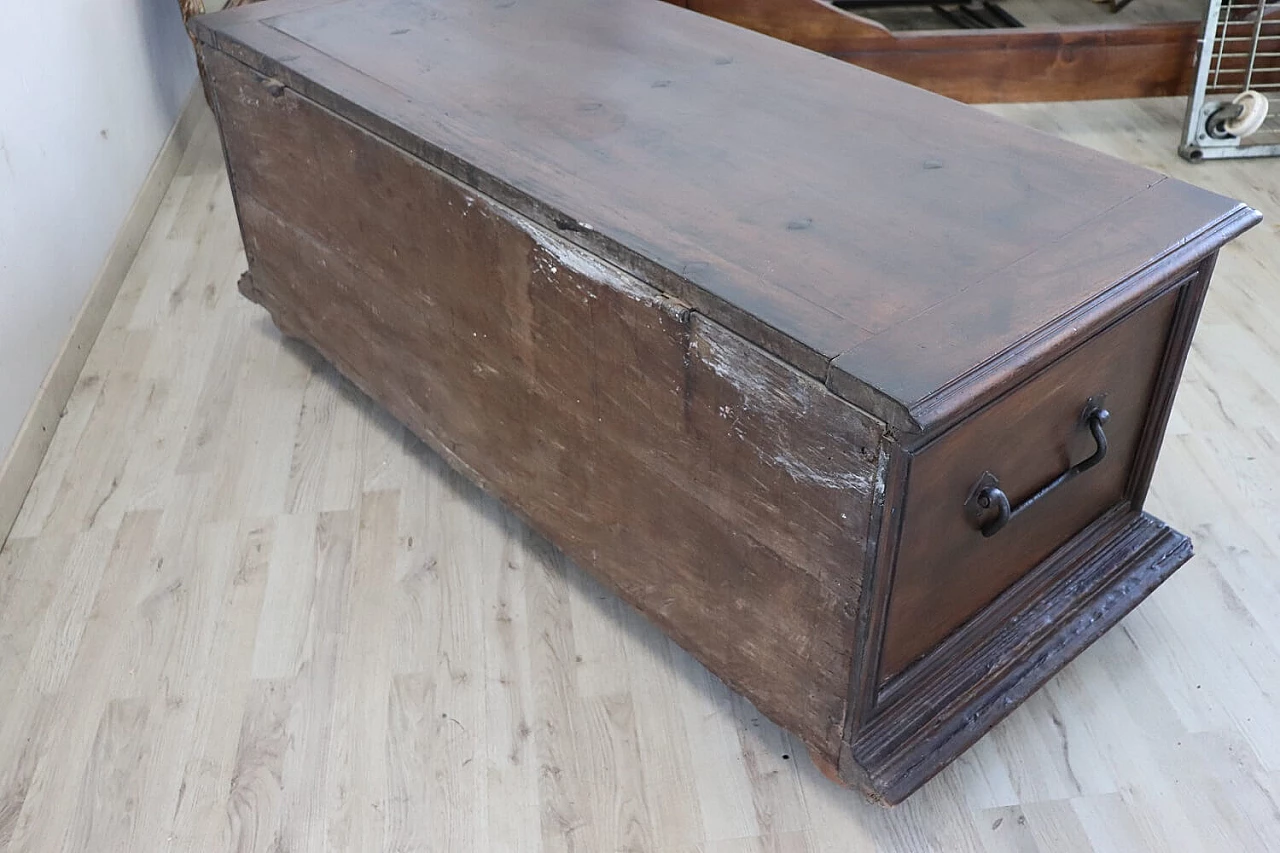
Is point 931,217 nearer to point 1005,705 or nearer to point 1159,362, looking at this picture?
point 1159,362

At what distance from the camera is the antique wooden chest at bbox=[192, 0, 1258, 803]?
1.08 metres

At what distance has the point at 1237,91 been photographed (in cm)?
292

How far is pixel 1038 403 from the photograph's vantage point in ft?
3.83

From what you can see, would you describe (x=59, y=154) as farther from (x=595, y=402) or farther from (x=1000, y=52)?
(x=1000, y=52)

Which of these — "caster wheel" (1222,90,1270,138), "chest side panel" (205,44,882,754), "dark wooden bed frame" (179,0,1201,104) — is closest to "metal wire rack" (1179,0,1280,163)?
"caster wheel" (1222,90,1270,138)

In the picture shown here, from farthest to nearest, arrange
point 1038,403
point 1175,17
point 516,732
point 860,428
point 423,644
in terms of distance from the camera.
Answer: point 1175,17 < point 423,644 < point 516,732 < point 1038,403 < point 860,428

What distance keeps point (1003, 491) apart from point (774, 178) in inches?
16.1

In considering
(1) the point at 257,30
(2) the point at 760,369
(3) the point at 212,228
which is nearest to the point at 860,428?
(2) the point at 760,369

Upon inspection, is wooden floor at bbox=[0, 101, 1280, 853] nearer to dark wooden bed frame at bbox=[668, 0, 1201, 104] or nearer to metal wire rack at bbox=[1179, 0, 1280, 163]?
metal wire rack at bbox=[1179, 0, 1280, 163]

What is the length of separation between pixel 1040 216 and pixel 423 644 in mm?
880

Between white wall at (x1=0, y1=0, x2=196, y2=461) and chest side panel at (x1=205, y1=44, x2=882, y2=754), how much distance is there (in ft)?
1.18

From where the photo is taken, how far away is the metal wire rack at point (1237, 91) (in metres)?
2.59

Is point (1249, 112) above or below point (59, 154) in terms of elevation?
below

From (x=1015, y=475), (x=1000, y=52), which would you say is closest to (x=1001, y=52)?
(x=1000, y=52)
